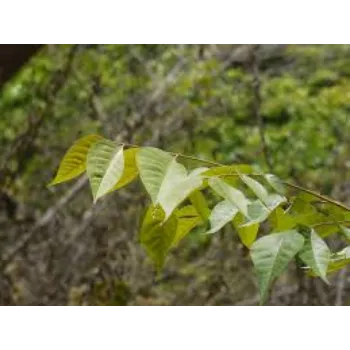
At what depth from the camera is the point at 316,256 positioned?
29.8 inches

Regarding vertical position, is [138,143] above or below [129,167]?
above

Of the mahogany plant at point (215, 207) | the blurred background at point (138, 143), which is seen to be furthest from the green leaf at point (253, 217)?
the blurred background at point (138, 143)

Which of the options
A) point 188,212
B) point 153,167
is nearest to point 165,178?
point 153,167

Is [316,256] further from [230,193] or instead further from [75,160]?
[75,160]

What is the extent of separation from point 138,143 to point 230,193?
7.78 feet

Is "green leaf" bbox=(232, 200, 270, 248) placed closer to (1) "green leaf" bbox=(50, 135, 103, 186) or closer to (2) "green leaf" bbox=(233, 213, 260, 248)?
(2) "green leaf" bbox=(233, 213, 260, 248)

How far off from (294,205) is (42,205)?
8.22ft

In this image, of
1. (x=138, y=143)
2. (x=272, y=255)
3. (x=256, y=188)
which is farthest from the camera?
(x=138, y=143)

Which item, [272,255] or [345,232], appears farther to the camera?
[345,232]

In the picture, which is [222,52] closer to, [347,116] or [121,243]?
[347,116]

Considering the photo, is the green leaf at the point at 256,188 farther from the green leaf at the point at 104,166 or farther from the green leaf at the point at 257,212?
the green leaf at the point at 104,166

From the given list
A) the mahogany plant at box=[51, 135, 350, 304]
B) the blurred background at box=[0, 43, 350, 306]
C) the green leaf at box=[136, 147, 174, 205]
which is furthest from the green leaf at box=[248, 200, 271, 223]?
the blurred background at box=[0, 43, 350, 306]

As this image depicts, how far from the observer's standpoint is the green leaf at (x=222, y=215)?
797mm
